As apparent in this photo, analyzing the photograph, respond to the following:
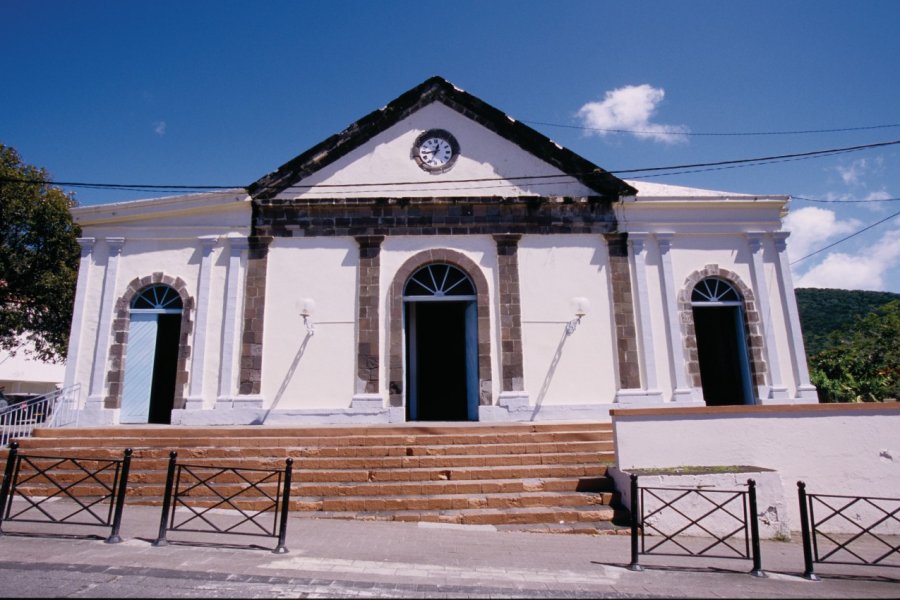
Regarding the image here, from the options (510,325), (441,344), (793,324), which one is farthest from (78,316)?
(793,324)

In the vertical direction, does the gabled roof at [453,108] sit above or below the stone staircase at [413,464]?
above

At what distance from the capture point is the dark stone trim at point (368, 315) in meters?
10.9

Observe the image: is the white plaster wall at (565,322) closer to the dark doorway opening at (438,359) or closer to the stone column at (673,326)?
the stone column at (673,326)

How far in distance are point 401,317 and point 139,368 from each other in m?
5.78

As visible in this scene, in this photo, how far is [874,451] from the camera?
738 centimetres

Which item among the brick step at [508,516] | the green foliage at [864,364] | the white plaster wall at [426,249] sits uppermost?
the white plaster wall at [426,249]

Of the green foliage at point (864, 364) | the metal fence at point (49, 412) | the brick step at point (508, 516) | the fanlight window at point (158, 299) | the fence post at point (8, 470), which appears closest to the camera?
the fence post at point (8, 470)

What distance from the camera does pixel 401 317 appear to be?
11.3 m

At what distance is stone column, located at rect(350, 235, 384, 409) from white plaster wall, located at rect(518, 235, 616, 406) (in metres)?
3.19

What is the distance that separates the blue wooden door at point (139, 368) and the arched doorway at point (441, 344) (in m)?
5.59

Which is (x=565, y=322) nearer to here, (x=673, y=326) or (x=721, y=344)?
(x=673, y=326)

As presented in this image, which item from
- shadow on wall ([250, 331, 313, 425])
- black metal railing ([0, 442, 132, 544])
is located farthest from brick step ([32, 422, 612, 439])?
shadow on wall ([250, 331, 313, 425])

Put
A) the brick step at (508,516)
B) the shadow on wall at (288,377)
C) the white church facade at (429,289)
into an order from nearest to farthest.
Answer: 1. the brick step at (508,516)
2. the shadow on wall at (288,377)
3. the white church facade at (429,289)

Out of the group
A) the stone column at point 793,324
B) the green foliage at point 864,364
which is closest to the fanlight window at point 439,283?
the stone column at point 793,324
